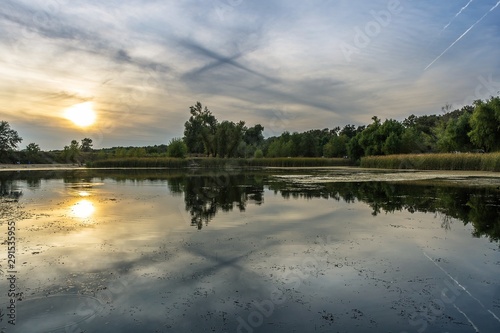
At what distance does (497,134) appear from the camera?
5322 centimetres

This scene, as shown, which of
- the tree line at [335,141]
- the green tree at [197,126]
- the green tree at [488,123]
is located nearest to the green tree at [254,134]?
the tree line at [335,141]

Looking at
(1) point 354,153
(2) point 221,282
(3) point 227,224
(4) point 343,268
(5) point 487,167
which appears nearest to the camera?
(2) point 221,282

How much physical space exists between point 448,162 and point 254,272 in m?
49.3

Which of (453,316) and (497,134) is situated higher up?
(497,134)

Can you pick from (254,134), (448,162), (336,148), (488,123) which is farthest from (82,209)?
(254,134)

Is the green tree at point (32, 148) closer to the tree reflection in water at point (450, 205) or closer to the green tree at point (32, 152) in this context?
the green tree at point (32, 152)

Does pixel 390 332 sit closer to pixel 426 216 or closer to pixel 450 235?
pixel 450 235

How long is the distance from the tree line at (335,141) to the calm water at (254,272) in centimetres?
4976

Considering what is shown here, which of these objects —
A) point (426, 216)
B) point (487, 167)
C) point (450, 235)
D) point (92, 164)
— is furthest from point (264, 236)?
point (92, 164)

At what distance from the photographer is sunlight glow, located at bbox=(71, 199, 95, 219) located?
1397cm

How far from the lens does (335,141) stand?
368 feet

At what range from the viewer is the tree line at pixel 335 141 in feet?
185

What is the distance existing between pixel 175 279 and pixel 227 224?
17.9 feet

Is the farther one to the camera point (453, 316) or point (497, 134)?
point (497, 134)
